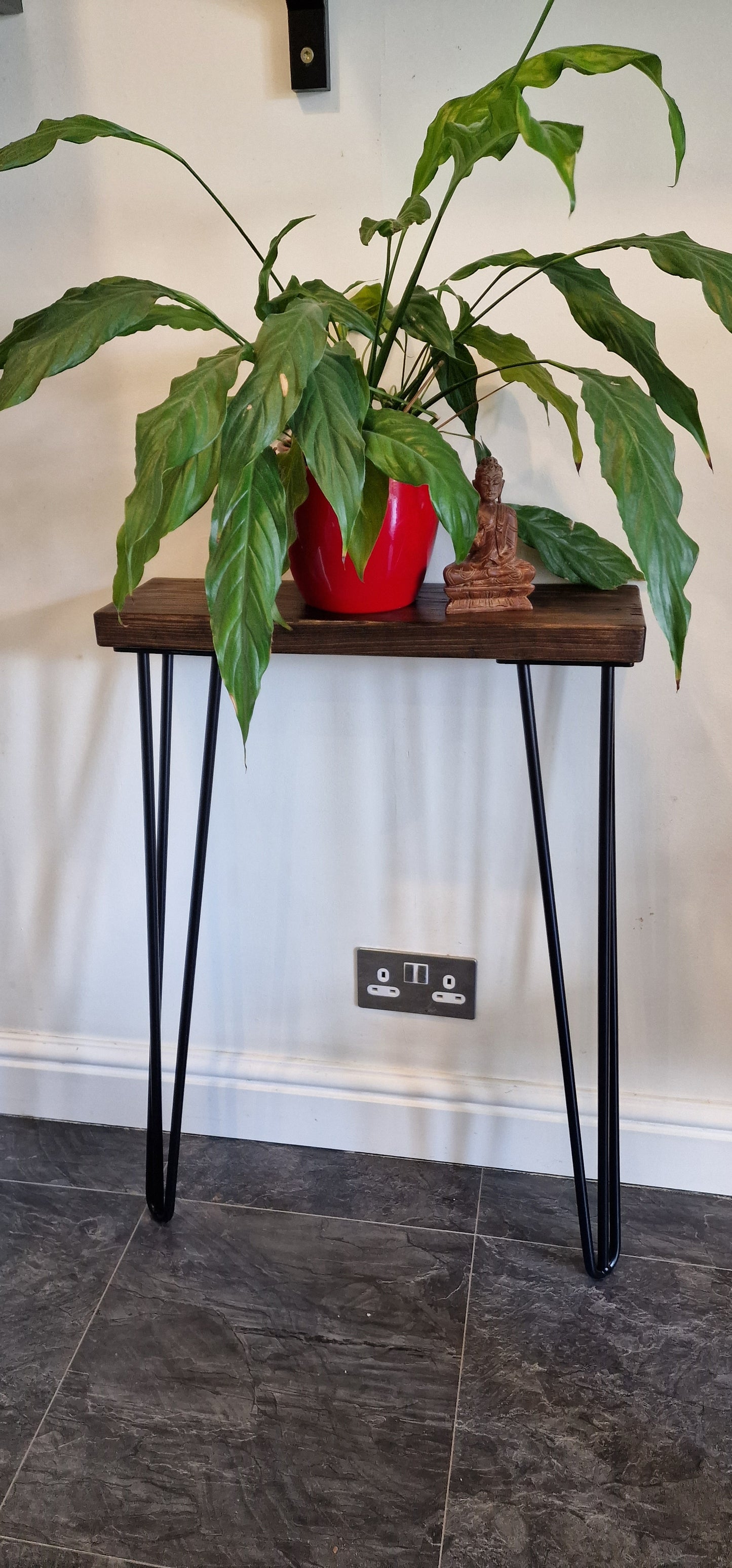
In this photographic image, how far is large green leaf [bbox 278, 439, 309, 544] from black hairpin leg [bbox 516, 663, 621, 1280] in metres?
0.29

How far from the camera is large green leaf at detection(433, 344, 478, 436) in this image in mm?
1088

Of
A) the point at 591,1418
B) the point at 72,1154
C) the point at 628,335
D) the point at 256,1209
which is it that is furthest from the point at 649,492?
the point at 72,1154

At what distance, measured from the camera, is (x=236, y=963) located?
1518mm

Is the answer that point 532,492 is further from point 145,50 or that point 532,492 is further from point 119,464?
point 145,50

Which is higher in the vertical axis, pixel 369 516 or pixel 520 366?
pixel 520 366

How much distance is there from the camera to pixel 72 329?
95cm

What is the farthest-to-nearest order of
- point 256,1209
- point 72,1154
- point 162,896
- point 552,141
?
point 72,1154 < point 256,1209 < point 162,896 < point 552,141

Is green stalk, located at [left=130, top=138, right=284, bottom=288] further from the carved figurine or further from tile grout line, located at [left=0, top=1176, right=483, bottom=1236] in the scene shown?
tile grout line, located at [left=0, top=1176, right=483, bottom=1236]

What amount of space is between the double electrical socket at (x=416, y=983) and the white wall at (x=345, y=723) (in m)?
0.02

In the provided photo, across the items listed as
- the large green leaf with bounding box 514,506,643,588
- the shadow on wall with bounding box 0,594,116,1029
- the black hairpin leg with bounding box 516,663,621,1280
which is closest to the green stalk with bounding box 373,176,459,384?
the large green leaf with bounding box 514,506,643,588

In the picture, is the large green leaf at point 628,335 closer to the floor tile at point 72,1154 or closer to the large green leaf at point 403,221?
the large green leaf at point 403,221

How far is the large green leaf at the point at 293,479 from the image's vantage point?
0.96 meters

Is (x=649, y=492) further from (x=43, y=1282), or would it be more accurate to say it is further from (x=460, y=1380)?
(x=43, y=1282)

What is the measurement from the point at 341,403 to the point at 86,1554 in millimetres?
1030
